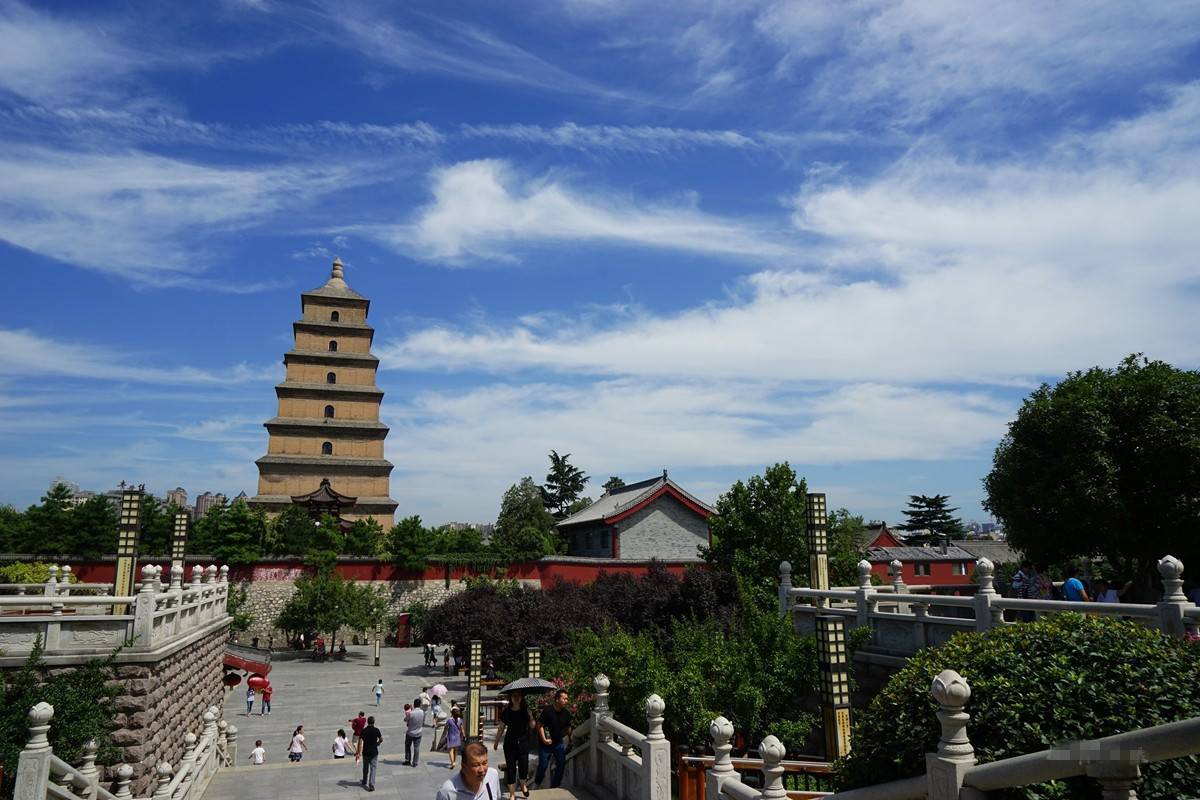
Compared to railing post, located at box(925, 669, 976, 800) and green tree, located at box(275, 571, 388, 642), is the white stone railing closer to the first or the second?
railing post, located at box(925, 669, 976, 800)

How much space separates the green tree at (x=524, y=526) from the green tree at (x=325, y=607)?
24.7ft

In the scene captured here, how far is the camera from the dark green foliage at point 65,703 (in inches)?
449

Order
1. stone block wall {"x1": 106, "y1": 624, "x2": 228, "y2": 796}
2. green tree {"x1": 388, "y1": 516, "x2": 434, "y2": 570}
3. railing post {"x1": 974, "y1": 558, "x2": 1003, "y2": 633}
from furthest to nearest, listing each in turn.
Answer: green tree {"x1": 388, "y1": 516, "x2": 434, "y2": 570} → stone block wall {"x1": 106, "y1": 624, "x2": 228, "y2": 796} → railing post {"x1": 974, "y1": 558, "x2": 1003, "y2": 633}

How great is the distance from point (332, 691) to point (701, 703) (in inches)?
810

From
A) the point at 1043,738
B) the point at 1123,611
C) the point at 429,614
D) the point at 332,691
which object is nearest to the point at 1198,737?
the point at 1043,738

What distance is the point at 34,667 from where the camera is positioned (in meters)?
11.9

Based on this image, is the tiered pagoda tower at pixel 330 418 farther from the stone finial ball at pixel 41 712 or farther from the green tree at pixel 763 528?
the stone finial ball at pixel 41 712

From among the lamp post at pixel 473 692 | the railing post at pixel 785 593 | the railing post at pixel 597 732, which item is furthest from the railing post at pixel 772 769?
the lamp post at pixel 473 692

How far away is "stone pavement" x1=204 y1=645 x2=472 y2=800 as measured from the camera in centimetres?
1353

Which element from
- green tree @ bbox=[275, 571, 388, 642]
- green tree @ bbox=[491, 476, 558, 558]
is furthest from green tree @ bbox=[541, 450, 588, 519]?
green tree @ bbox=[275, 571, 388, 642]

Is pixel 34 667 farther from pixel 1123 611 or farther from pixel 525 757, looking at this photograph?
pixel 1123 611

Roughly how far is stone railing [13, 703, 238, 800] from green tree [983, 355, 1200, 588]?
2240 cm

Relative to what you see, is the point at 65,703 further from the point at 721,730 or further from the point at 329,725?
the point at 329,725

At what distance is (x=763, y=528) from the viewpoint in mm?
25312
